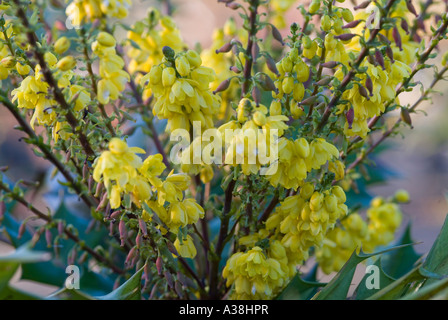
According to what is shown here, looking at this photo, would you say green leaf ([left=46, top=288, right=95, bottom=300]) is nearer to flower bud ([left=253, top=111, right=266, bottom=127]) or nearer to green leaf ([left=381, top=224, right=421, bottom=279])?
flower bud ([left=253, top=111, right=266, bottom=127])

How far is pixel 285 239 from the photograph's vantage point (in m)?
0.55

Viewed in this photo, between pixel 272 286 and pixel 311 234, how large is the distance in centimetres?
8

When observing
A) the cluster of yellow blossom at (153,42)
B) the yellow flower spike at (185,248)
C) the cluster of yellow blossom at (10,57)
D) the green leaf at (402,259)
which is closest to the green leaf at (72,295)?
the yellow flower spike at (185,248)

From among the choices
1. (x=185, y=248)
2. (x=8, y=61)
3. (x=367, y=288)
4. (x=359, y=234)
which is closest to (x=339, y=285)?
(x=367, y=288)

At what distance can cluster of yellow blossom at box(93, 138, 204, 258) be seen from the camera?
0.42 metres

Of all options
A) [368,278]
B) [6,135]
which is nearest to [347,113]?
[368,278]

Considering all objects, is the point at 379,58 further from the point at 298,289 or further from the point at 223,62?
the point at 223,62

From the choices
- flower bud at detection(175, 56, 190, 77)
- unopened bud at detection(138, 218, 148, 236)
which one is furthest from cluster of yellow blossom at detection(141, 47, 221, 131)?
unopened bud at detection(138, 218, 148, 236)

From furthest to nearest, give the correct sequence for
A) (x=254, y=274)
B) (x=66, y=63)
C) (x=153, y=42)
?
(x=153, y=42), (x=254, y=274), (x=66, y=63)

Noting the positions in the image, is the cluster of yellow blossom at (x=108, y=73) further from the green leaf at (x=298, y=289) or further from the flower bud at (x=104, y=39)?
the green leaf at (x=298, y=289)

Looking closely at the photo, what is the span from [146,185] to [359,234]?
0.43 m

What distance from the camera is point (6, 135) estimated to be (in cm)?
211

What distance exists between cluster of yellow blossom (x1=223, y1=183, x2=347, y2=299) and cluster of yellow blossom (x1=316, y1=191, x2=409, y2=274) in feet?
0.45

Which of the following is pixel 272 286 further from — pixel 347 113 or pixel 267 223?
pixel 347 113
